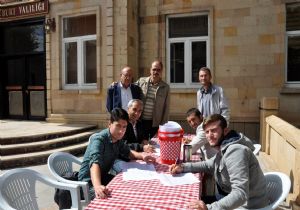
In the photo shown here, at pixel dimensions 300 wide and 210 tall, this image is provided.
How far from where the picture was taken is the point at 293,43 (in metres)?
8.70

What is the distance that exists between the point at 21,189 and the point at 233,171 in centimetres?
167

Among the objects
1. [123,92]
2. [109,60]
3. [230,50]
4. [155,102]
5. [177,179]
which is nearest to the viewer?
[177,179]

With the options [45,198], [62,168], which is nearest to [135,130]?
[62,168]

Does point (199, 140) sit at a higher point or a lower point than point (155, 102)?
lower

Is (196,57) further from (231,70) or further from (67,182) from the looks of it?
(67,182)

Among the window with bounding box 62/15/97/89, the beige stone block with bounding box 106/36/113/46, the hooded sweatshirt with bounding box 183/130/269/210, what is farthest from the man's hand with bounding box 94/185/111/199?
the window with bounding box 62/15/97/89

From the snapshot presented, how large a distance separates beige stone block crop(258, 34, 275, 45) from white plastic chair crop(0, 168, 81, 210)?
7240 millimetres

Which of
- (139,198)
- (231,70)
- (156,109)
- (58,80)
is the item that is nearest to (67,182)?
(139,198)

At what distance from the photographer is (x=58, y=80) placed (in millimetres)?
10055

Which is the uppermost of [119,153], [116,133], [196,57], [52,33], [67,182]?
[52,33]

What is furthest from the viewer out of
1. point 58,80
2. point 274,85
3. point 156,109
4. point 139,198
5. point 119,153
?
point 58,80

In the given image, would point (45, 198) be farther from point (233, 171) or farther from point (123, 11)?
point (123, 11)

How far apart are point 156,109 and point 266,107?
337cm

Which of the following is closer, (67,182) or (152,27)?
(67,182)
